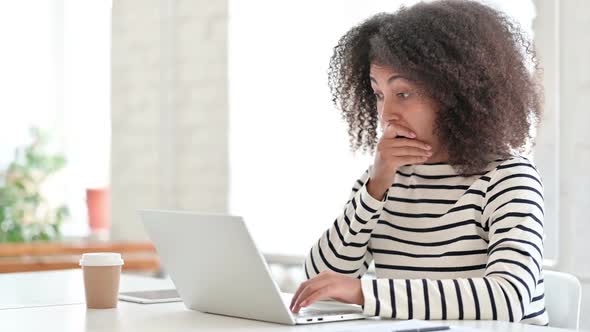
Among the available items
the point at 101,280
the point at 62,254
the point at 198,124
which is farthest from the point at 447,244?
the point at 62,254

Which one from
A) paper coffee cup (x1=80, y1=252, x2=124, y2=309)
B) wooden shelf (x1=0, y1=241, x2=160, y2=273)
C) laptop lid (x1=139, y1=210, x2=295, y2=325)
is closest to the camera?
laptop lid (x1=139, y1=210, x2=295, y2=325)

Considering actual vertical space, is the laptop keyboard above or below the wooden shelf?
above

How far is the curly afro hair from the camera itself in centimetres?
190

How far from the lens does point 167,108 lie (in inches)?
161

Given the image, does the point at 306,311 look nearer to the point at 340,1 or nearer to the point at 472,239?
the point at 472,239

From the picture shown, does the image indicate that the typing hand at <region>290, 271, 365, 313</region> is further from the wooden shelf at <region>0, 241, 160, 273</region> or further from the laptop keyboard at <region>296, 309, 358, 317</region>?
the wooden shelf at <region>0, 241, 160, 273</region>

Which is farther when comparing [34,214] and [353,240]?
[34,214]

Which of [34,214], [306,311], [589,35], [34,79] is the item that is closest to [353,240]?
[306,311]

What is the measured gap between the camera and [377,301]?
1571 millimetres

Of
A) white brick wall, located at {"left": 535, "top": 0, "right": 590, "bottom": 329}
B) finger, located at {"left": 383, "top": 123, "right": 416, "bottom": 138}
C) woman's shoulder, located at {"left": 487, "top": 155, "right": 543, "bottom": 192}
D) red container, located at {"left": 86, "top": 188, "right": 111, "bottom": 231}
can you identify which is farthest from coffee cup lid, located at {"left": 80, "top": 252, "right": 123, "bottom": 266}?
red container, located at {"left": 86, "top": 188, "right": 111, "bottom": 231}

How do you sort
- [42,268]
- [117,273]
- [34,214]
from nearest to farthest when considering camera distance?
[117,273], [42,268], [34,214]

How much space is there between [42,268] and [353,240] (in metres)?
2.08

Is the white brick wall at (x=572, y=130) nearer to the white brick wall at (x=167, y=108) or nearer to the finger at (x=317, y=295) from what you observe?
the finger at (x=317, y=295)

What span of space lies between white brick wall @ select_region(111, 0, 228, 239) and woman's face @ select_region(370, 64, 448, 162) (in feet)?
6.45
